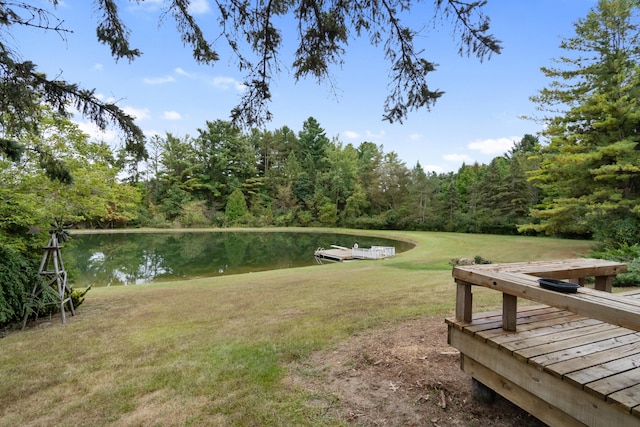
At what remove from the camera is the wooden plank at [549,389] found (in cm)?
139

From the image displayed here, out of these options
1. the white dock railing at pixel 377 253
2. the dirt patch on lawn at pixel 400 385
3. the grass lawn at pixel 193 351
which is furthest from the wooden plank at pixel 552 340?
the white dock railing at pixel 377 253

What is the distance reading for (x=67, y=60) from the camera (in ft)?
9.07

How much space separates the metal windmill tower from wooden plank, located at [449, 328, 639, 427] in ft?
17.4

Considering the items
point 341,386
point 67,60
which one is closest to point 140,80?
point 67,60

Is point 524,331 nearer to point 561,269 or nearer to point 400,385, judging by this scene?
point 561,269

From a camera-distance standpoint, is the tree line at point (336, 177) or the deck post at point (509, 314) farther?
the tree line at point (336, 177)

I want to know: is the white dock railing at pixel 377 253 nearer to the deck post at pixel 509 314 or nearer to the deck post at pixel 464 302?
the deck post at pixel 464 302

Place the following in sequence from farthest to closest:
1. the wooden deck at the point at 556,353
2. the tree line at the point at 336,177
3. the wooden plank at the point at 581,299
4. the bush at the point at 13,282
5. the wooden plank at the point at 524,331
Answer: the tree line at the point at 336,177 → the bush at the point at 13,282 → the wooden plank at the point at 524,331 → the wooden deck at the point at 556,353 → the wooden plank at the point at 581,299

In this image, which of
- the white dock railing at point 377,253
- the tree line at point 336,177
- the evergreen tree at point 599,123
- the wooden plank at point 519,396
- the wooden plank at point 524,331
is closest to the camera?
the wooden plank at point 519,396

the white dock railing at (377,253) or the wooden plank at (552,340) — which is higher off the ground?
the wooden plank at (552,340)

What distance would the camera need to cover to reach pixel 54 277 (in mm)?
4805

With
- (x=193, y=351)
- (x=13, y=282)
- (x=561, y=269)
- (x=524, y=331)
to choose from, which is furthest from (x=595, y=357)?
(x=13, y=282)

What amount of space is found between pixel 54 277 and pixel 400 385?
519cm

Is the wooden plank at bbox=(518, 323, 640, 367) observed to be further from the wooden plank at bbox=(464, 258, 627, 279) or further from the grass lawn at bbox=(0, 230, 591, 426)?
the grass lawn at bbox=(0, 230, 591, 426)
